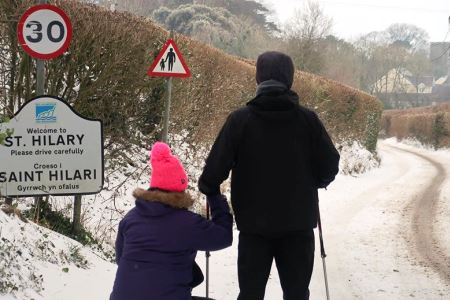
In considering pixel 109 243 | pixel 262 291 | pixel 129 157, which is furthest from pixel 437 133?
pixel 262 291

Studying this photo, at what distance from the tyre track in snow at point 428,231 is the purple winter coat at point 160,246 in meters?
4.63

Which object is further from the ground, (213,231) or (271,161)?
(271,161)

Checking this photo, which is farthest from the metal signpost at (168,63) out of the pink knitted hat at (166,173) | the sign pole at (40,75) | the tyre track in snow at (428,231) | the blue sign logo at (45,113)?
the tyre track in snow at (428,231)

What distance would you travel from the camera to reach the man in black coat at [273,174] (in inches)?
117

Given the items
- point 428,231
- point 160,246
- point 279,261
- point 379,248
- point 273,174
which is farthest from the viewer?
point 428,231

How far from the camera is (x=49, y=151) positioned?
15.3ft

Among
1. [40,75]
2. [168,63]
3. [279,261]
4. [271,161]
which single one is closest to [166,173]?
[271,161]

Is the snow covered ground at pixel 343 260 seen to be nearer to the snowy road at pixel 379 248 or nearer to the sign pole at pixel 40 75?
the snowy road at pixel 379 248

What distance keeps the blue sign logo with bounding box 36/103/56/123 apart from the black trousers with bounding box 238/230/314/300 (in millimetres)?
2419

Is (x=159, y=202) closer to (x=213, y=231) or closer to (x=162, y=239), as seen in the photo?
(x=162, y=239)

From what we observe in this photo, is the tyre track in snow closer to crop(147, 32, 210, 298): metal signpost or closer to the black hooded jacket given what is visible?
the black hooded jacket

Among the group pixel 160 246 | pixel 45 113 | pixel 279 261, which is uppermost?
pixel 45 113

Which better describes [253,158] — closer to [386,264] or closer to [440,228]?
[386,264]

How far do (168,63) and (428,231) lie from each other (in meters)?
5.62
